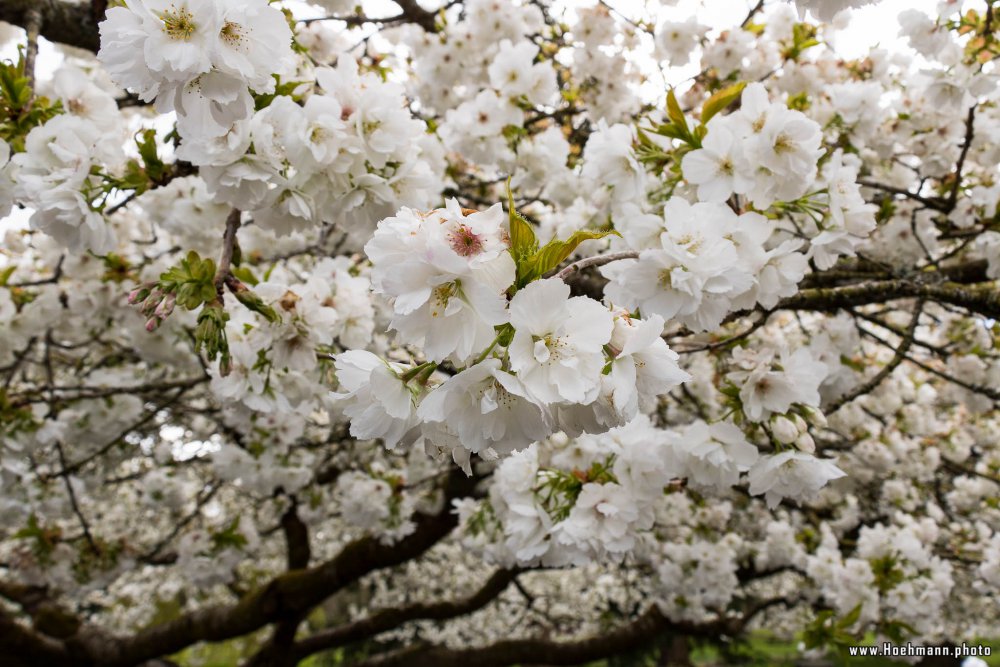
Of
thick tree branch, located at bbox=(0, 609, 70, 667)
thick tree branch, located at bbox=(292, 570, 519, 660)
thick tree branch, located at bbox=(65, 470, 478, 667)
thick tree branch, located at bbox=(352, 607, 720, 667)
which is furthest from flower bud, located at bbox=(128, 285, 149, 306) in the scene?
thick tree branch, located at bbox=(352, 607, 720, 667)

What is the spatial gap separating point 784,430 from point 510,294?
3.44ft

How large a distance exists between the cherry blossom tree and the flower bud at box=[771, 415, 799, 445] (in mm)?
39

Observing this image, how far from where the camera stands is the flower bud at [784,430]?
159cm

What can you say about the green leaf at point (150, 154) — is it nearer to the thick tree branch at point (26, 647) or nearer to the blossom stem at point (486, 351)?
the blossom stem at point (486, 351)

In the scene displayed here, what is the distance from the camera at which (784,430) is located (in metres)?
1.60

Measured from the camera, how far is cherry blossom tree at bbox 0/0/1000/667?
1.01 meters

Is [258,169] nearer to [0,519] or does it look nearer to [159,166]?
[159,166]

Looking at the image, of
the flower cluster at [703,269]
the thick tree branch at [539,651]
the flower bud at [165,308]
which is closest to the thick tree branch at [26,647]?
the thick tree branch at [539,651]

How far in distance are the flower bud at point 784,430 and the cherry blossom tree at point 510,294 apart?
0.13ft

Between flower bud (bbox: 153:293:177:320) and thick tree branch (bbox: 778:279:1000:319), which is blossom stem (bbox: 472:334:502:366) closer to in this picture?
flower bud (bbox: 153:293:177:320)

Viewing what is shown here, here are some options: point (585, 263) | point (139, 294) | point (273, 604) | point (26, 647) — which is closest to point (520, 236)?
point (585, 263)

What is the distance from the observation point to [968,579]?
20.5 ft

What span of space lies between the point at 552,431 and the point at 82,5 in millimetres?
2590

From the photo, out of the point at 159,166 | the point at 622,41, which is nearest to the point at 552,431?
the point at 159,166
